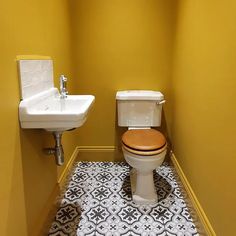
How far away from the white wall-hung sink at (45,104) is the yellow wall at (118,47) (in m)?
0.70

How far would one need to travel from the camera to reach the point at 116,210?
1670 millimetres

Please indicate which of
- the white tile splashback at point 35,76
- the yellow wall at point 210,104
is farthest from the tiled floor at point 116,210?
the white tile splashback at point 35,76

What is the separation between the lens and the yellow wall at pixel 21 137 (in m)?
0.97

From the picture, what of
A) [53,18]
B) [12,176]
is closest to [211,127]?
[12,176]

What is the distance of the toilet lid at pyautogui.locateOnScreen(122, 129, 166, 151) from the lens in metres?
1.65

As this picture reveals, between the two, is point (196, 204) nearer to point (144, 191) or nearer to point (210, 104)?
point (144, 191)

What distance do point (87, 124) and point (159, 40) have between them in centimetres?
106

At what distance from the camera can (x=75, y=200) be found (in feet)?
5.87

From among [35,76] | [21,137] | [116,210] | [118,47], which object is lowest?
[116,210]

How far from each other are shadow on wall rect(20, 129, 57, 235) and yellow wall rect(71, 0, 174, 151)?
2.85 ft

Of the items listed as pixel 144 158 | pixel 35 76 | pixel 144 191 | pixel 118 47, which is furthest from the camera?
pixel 118 47

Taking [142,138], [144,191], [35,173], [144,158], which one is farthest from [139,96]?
[35,173]

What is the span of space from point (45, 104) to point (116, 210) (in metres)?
0.89

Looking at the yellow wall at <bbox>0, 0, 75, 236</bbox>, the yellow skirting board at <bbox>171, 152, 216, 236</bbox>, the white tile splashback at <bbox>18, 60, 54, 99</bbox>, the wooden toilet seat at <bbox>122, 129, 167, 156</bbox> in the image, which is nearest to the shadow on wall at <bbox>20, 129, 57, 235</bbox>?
the yellow wall at <bbox>0, 0, 75, 236</bbox>
